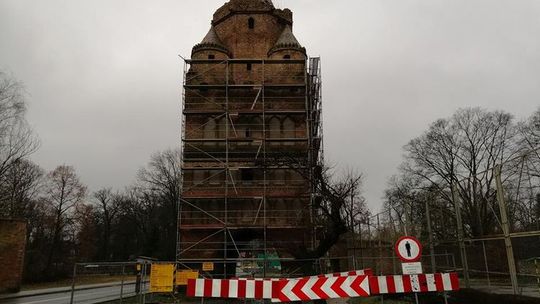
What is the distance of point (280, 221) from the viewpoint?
83.4 ft

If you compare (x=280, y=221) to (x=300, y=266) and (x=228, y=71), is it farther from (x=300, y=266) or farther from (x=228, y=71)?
(x=228, y=71)

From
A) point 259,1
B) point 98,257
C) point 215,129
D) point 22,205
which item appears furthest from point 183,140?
point 98,257

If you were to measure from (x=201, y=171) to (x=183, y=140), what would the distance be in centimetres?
220

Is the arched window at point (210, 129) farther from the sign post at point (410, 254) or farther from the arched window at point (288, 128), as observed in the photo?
the sign post at point (410, 254)

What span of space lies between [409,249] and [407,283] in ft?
2.49

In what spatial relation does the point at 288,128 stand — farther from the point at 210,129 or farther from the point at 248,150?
the point at 210,129

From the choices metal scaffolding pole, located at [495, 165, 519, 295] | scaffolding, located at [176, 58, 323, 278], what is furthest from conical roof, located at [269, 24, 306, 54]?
metal scaffolding pole, located at [495, 165, 519, 295]

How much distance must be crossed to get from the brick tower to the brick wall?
8717mm

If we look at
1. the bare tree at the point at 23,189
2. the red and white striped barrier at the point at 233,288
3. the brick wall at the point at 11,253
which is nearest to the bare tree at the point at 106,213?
the bare tree at the point at 23,189

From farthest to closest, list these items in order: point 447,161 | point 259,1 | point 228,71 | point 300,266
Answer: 1. point 447,161
2. point 259,1
3. point 228,71
4. point 300,266

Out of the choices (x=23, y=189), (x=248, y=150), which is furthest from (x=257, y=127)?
(x=23, y=189)

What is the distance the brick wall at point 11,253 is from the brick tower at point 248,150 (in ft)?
28.6

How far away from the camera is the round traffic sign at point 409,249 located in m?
8.61

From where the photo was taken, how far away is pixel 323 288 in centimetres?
855
